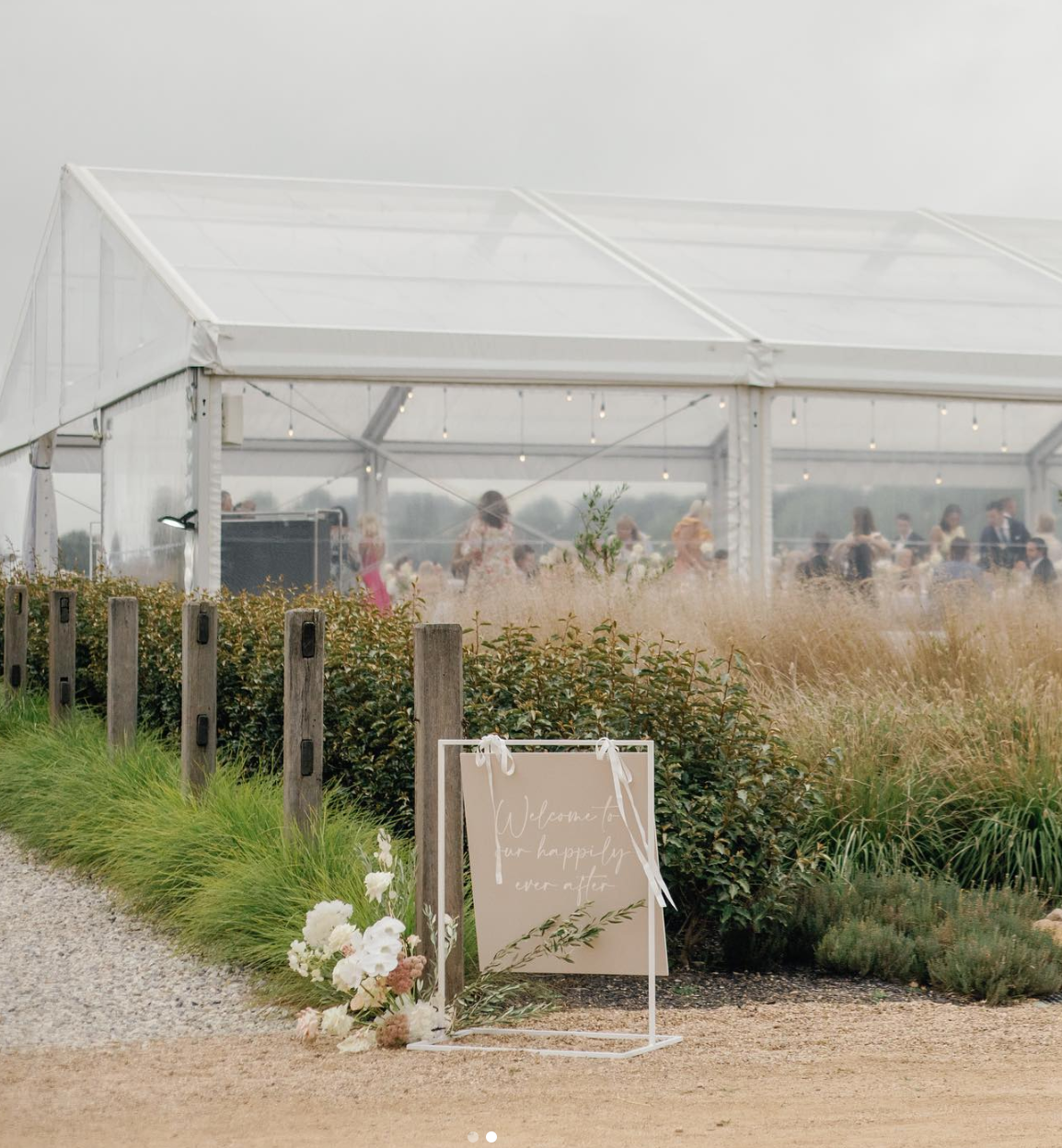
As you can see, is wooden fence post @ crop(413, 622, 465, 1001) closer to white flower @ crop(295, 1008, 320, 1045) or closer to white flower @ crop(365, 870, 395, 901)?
white flower @ crop(365, 870, 395, 901)

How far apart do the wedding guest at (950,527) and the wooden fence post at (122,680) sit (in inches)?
346

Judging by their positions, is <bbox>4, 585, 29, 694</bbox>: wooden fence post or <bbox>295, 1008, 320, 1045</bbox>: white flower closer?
<bbox>295, 1008, 320, 1045</bbox>: white flower

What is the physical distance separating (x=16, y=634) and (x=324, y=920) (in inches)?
301

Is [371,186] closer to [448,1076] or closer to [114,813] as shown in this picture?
[114,813]

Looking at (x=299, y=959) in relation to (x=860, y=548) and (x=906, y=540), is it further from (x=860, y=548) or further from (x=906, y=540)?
(x=906, y=540)

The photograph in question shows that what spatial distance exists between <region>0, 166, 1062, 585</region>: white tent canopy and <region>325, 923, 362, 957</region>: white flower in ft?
27.7

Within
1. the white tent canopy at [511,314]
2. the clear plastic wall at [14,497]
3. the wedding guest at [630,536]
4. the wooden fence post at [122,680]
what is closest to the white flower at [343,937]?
the wooden fence post at [122,680]

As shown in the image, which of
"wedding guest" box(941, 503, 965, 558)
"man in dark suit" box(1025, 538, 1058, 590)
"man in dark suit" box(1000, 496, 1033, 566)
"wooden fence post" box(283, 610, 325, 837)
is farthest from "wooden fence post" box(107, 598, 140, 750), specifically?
"man in dark suit" box(1025, 538, 1058, 590)

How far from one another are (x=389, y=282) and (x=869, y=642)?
7.42 meters

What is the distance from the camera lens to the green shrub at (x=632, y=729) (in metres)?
5.58

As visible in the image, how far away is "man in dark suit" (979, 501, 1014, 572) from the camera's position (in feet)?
48.4

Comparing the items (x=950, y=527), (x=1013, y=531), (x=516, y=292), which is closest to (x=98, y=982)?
(x=516, y=292)

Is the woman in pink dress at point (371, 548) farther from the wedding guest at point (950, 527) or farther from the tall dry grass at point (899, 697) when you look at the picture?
the wedding guest at point (950, 527)

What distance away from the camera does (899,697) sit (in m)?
7.81
